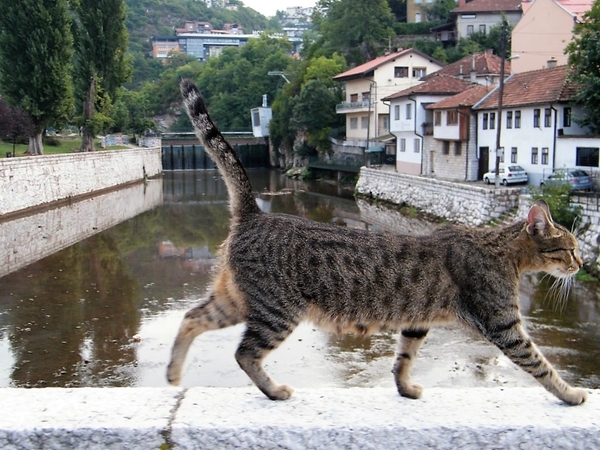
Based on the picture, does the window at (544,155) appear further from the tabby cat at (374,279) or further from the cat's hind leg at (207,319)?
the cat's hind leg at (207,319)

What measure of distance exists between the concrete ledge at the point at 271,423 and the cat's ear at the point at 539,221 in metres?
1.12

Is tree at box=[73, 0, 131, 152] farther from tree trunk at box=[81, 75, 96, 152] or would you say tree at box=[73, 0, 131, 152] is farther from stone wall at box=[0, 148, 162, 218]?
stone wall at box=[0, 148, 162, 218]

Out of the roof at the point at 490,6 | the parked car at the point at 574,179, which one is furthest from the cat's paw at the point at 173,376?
the roof at the point at 490,6

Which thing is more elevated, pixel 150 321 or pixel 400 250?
pixel 400 250

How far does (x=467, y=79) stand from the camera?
43.2 metres

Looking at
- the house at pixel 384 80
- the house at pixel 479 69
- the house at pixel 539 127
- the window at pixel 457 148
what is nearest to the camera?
the house at pixel 539 127

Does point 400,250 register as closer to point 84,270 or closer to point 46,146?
point 84,270

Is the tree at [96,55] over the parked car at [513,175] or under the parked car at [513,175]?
over

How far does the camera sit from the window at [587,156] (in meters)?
24.9

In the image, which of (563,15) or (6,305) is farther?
(563,15)

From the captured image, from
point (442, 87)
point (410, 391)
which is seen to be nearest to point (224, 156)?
point (410, 391)

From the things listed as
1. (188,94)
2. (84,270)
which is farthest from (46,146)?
(188,94)

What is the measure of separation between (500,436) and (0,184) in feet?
90.5

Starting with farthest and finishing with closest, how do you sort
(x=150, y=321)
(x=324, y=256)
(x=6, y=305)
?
(x=6, y=305)
(x=150, y=321)
(x=324, y=256)
